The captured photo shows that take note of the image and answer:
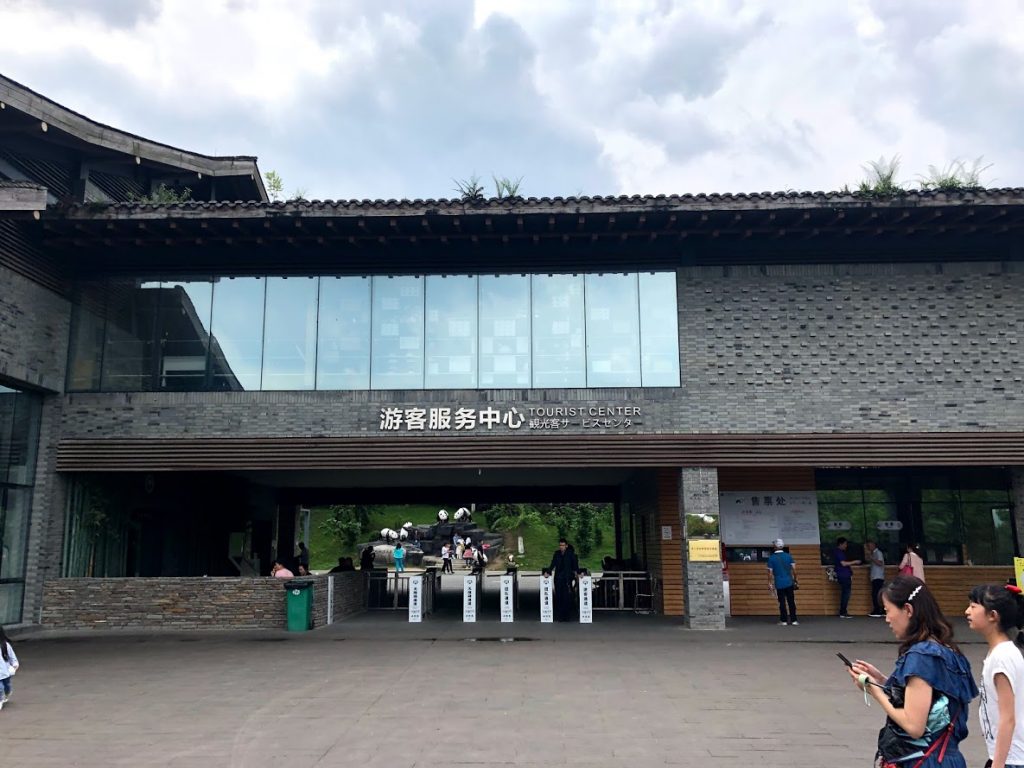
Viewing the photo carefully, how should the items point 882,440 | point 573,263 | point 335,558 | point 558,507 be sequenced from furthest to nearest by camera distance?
point 558,507 → point 335,558 → point 573,263 → point 882,440

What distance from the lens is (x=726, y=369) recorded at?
1429 cm

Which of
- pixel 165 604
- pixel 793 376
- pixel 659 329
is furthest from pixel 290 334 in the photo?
pixel 793 376

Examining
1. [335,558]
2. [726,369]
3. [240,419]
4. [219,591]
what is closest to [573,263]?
[726,369]

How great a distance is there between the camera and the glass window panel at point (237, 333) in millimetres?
14656

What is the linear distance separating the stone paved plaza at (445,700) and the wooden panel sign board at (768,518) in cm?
293

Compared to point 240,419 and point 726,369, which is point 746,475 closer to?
point 726,369

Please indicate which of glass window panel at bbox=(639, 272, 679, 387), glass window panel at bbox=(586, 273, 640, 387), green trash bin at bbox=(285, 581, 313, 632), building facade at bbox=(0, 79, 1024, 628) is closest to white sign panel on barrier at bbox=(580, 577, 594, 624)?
building facade at bbox=(0, 79, 1024, 628)

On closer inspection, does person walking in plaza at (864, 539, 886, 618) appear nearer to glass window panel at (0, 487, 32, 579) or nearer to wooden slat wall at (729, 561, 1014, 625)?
wooden slat wall at (729, 561, 1014, 625)

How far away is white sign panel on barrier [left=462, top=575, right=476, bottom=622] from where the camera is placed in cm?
1515

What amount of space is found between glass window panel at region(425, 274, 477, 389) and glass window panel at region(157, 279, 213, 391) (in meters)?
4.15

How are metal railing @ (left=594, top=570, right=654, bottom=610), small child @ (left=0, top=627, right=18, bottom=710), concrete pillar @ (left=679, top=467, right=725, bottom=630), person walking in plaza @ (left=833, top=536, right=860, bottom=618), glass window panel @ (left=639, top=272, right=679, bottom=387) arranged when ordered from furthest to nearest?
metal railing @ (left=594, top=570, right=654, bottom=610), person walking in plaza @ (left=833, top=536, right=860, bottom=618), glass window panel @ (left=639, top=272, right=679, bottom=387), concrete pillar @ (left=679, top=467, right=725, bottom=630), small child @ (left=0, top=627, right=18, bottom=710)

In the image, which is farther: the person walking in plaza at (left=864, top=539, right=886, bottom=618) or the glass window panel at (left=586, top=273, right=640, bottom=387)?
the person walking in plaza at (left=864, top=539, right=886, bottom=618)

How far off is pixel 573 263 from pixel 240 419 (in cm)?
673

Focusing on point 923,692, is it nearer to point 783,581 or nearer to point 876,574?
point 783,581
